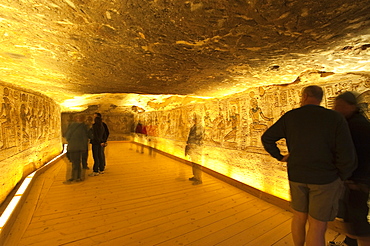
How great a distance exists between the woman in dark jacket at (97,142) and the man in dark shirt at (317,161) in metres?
4.88

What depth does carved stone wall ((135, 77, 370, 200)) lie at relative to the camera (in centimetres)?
319

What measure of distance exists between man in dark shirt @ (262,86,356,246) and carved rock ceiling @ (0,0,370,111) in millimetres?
670

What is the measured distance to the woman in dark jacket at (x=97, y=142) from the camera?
4719mm

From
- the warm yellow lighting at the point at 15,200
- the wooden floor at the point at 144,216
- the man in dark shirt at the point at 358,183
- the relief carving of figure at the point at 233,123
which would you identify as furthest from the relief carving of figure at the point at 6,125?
the man in dark shirt at the point at 358,183

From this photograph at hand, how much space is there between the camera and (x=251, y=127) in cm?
411

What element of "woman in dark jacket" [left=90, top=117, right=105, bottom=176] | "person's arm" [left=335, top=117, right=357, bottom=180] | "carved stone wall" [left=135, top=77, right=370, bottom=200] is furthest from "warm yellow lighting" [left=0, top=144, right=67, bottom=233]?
"carved stone wall" [left=135, top=77, right=370, bottom=200]

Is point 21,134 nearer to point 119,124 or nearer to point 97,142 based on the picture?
point 97,142

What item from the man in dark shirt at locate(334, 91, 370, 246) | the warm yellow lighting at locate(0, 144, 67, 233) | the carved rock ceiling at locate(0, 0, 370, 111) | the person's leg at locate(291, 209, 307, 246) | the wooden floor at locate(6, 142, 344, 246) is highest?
the carved rock ceiling at locate(0, 0, 370, 111)

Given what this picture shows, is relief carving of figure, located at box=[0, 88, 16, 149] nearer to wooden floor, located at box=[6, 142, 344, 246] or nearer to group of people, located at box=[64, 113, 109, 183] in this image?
group of people, located at box=[64, 113, 109, 183]

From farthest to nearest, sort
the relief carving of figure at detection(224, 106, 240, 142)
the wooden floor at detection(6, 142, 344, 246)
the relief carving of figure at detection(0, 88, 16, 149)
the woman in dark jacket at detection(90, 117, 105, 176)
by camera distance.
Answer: the woman in dark jacket at detection(90, 117, 105, 176)
the relief carving of figure at detection(224, 106, 240, 142)
the relief carving of figure at detection(0, 88, 16, 149)
the wooden floor at detection(6, 142, 344, 246)

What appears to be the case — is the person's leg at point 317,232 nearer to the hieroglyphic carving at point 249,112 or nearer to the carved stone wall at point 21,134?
the hieroglyphic carving at point 249,112

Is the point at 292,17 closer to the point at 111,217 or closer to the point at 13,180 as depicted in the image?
the point at 111,217

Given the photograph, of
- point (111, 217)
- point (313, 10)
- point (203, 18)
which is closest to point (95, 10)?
point (203, 18)

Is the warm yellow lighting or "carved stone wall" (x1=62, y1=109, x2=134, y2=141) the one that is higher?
"carved stone wall" (x1=62, y1=109, x2=134, y2=141)
